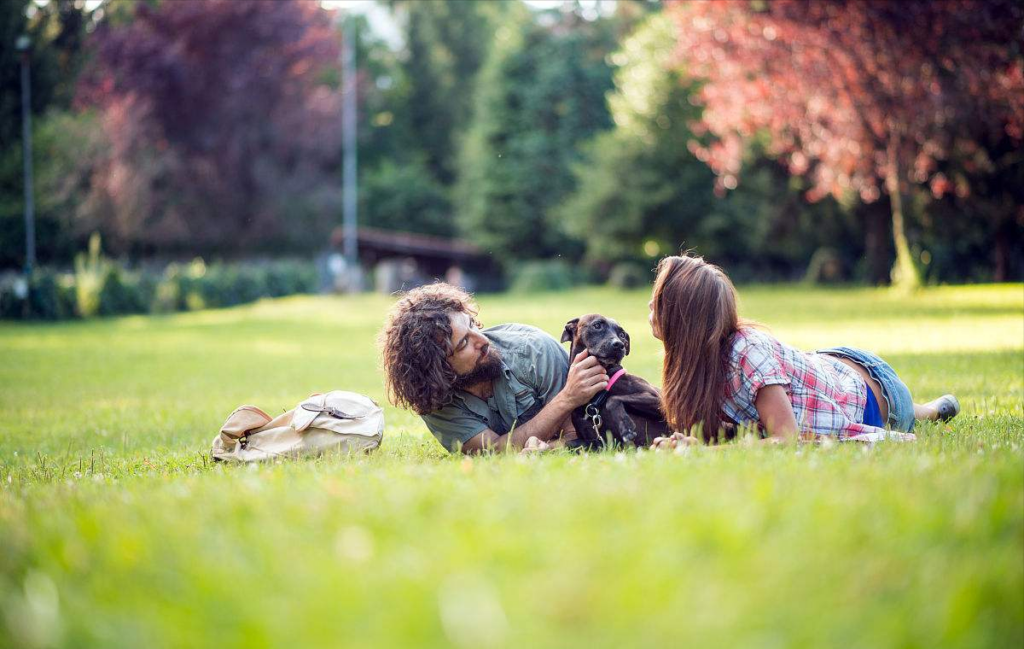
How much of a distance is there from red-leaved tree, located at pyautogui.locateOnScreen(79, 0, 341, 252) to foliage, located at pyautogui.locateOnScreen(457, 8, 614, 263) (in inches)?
377

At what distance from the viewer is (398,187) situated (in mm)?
62250

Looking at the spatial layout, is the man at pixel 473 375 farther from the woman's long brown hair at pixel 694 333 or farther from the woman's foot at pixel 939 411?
the woman's foot at pixel 939 411

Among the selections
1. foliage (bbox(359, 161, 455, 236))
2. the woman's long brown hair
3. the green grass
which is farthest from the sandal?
foliage (bbox(359, 161, 455, 236))

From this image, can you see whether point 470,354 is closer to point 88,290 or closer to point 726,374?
point 726,374

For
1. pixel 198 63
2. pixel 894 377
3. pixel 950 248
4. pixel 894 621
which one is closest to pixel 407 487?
pixel 894 621

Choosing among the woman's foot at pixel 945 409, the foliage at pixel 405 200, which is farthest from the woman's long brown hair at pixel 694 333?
the foliage at pixel 405 200

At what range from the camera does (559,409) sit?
557 cm

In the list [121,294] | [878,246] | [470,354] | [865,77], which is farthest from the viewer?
[878,246]

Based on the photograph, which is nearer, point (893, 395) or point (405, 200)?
point (893, 395)

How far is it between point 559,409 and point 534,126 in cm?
4889

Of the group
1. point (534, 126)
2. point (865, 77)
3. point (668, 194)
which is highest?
point (534, 126)

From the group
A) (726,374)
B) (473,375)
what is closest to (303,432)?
(473,375)

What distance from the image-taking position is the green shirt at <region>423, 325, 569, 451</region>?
5840 millimetres

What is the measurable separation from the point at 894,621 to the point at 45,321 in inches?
1085
